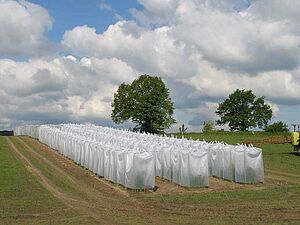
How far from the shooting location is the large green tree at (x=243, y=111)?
11262 cm

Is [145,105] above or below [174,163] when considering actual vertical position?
above

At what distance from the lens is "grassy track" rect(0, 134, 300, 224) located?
19.8m

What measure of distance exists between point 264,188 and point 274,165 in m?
12.2

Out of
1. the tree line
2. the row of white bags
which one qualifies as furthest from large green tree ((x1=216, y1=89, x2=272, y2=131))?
the row of white bags

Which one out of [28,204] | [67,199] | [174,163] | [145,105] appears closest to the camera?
[28,204]

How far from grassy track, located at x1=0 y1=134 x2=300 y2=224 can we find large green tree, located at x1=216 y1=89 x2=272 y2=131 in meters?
76.9

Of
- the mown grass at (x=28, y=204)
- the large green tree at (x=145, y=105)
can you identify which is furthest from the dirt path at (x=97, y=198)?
the large green tree at (x=145, y=105)

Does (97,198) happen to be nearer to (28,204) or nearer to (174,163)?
(28,204)

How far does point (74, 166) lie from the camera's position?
4178 cm

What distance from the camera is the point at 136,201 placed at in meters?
24.6

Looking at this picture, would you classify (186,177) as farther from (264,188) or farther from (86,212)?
(86,212)

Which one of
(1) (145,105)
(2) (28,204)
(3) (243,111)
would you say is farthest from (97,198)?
(3) (243,111)

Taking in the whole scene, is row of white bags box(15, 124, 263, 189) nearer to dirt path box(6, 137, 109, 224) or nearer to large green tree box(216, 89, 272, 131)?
dirt path box(6, 137, 109, 224)

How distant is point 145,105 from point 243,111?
97.8 feet
